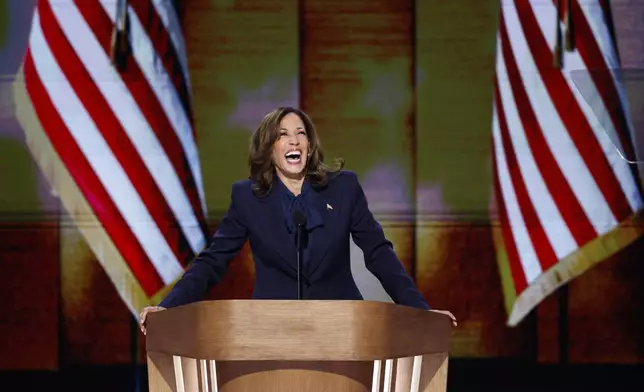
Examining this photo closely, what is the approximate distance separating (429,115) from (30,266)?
6.70 feet

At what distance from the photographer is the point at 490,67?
4.72 m

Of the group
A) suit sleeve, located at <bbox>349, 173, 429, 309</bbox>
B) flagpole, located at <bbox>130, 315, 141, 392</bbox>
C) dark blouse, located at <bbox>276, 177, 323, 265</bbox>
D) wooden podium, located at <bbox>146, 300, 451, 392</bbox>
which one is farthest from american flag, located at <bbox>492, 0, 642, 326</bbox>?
wooden podium, located at <bbox>146, 300, 451, 392</bbox>

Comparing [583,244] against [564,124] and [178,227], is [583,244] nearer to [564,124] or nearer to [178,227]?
[564,124]

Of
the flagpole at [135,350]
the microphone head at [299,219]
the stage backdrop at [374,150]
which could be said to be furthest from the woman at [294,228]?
the flagpole at [135,350]

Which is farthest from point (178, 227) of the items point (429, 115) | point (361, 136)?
point (429, 115)

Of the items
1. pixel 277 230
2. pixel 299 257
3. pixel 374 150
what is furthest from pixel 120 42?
pixel 299 257

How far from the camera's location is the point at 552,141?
185 inches

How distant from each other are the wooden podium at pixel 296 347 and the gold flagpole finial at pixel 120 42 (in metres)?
2.63

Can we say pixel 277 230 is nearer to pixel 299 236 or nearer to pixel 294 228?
pixel 294 228

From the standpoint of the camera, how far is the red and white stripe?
471 cm

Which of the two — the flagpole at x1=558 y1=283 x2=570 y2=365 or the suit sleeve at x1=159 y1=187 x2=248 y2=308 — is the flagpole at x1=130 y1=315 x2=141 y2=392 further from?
the flagpole at x1=558 y1=283 x2=570 y2=365

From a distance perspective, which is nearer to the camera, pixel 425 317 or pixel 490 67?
pixel 425 317

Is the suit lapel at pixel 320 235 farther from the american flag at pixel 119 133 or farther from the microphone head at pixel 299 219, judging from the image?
the american flag at pixel 119 133

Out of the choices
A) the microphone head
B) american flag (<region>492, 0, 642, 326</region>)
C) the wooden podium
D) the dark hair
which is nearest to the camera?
the wooden podium
